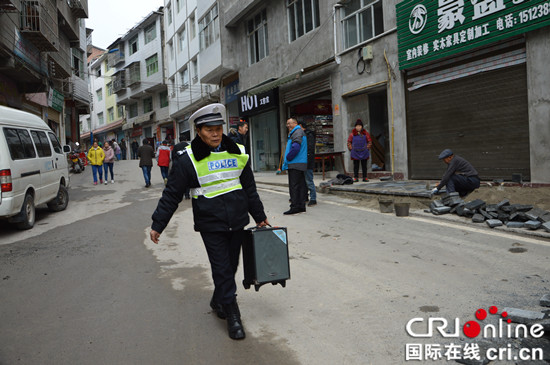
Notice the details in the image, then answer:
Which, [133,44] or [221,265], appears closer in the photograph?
[221,265]

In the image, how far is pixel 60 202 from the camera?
35.6 ft

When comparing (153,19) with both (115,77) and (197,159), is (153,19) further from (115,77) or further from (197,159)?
(197,159)

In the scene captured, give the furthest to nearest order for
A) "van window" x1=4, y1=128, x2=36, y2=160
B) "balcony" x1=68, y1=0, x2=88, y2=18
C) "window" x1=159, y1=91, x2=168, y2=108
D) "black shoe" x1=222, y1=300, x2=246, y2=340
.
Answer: "window" x1=159, y1=91, x2=168, y2=108 → "balcony" x1=68, y1=0, x2=88, y2=18 → "van window" x1=4, y1=128, x2=36, y2=160 → "black shoe" x1=222, y1=300, x2=246, y2=340

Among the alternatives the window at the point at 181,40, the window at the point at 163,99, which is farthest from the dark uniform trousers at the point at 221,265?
the window at the point at 163,99

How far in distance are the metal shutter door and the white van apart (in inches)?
359

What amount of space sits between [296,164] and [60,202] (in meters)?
6.11

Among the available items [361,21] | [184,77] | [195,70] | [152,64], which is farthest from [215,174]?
[152,64]

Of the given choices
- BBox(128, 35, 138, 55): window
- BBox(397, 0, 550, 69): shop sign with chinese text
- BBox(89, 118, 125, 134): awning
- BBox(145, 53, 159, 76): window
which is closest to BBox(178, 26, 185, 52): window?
BBox(145, 53, 159, 76): window

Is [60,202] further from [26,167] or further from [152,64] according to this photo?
[152,64]

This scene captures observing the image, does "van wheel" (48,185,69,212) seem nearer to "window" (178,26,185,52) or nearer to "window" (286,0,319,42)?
"window" (286,0,319,42)

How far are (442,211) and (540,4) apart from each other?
15.4ft

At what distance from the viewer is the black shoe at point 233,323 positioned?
3.22 metres

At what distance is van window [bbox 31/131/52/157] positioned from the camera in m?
9.19

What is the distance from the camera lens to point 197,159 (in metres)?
3.35
